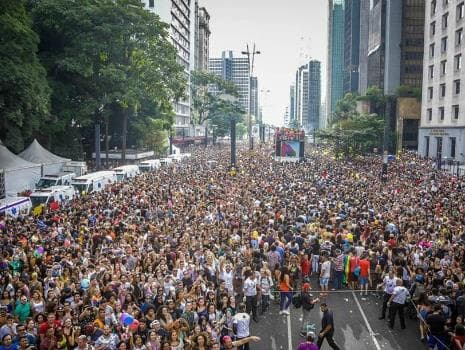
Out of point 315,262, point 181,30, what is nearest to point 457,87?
point 315,262

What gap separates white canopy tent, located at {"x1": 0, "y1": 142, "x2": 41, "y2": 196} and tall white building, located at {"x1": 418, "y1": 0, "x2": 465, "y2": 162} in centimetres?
3549

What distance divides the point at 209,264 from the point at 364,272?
4.56 metres

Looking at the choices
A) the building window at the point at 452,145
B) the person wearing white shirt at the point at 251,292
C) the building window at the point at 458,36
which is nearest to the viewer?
the person wearing white shirt at the point at 251,292

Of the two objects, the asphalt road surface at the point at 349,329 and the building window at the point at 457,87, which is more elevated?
the building window at the point at 457,87

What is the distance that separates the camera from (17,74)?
92.7 ft

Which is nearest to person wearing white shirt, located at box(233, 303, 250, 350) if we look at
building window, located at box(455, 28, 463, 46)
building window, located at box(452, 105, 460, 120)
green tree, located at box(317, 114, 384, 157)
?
green tree, located at box(317, 114, 384, 157)

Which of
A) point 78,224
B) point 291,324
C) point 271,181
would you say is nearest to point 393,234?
point 291,324

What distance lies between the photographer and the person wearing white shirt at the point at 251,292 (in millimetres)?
11312

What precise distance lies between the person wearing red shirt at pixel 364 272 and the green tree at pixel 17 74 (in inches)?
949

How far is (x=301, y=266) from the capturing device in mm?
13703

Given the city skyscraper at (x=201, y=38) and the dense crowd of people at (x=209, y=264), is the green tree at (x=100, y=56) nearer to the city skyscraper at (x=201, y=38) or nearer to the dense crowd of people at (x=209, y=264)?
the dense crowd of people at (x=209, y=264)

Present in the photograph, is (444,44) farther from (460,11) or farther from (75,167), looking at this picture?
(75,167)

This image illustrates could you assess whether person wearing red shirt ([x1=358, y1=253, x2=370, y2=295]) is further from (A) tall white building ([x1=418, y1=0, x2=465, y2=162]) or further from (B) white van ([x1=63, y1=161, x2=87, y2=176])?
(A) tall white building ([x1=418, y1=0, x2=465, y2=162])

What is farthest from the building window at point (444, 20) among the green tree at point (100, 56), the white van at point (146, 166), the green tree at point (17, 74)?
the green tree at point (17, 74)
